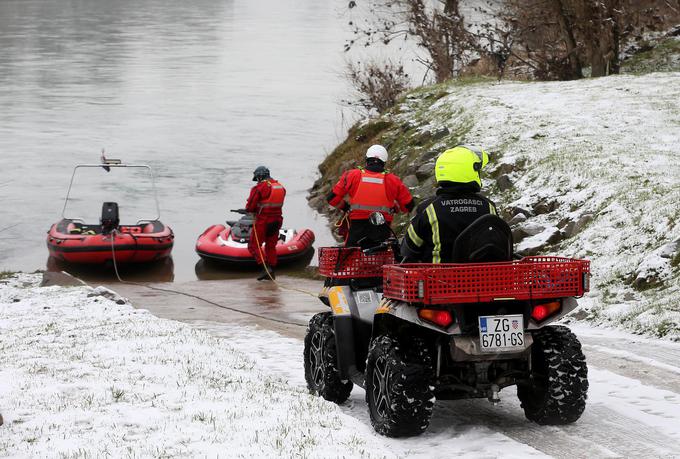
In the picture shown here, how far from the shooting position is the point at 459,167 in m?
7.32

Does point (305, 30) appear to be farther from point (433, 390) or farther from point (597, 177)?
point (433, 390)

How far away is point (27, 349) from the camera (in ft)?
34.9

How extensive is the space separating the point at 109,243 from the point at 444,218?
50.1 ft

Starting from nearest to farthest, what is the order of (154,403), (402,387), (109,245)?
(402,387) → (154,403) → (109,245)

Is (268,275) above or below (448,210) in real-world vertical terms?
below

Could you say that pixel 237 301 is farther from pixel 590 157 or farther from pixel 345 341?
pixel 345 341

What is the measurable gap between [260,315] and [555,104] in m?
9.95

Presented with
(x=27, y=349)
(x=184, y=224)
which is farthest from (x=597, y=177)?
(x=184, y=224)

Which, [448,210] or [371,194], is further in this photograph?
[371,194]

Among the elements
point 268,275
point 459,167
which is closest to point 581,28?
point 268,275

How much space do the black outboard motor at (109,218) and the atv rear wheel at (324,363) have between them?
14.0m

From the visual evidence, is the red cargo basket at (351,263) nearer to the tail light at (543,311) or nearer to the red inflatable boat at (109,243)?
the tail light at (543,311)

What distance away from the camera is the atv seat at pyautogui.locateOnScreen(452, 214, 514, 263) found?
23.1 ft

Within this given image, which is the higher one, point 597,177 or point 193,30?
point 193,30
